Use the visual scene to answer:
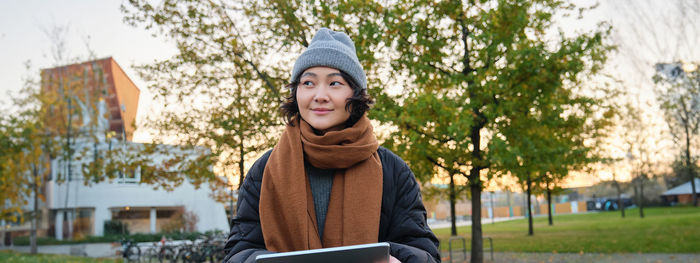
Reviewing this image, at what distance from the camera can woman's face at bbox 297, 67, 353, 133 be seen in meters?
1.97

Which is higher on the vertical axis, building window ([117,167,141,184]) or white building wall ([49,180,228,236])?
building window ([117,167,141,184])

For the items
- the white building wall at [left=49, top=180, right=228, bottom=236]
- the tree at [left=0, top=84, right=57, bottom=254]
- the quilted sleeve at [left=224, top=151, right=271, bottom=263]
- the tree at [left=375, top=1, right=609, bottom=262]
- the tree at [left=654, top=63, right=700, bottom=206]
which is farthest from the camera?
the white building wall at [left=49, top=180, right=228, bottom=236]

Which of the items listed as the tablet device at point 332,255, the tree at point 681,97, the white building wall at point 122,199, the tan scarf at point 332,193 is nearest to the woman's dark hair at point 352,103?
the tan scarf at point 332,193

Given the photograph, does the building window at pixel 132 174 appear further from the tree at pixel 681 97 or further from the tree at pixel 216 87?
the tree at pixel 681 97

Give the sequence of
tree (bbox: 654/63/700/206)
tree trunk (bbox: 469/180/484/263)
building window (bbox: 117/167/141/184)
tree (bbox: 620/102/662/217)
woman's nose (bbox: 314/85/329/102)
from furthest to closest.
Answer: tree (bbox: 620/102/662/217) < tree (bbox: 654/63/700/206) < building window (bbox: 117/167/141/184) < tree trunk (bbox: 469/180/484/263) < woman's nose (bbox: 314/85/329/102)

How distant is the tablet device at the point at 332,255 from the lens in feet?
4.34

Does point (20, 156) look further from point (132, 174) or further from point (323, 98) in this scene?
point (323, 98)

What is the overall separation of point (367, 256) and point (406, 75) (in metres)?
9.50

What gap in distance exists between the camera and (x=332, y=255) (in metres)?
1.34

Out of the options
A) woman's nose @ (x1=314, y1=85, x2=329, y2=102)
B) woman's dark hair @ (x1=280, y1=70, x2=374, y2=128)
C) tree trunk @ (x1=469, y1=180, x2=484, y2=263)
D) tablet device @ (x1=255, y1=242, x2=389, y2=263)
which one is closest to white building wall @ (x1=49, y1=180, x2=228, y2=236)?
tree trunk @ (x1=469, y1=180, x2=484, y2=263)

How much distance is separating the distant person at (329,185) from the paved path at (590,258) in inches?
527

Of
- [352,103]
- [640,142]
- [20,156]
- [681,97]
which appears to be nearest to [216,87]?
[20,156]

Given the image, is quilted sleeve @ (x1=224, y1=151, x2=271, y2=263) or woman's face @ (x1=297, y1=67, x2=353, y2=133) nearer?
quilted sleeve @ (x1=224, y1=151, x2=271, y2=263)

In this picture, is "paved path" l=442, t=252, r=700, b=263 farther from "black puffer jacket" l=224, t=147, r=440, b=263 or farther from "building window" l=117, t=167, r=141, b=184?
"black puffer jacket" l=224, t=147, r=440, b=263
